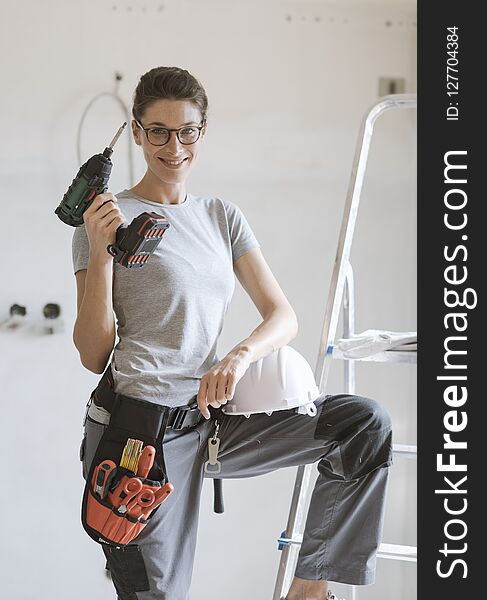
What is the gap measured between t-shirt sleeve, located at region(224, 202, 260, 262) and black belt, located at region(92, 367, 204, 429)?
35 centimetres

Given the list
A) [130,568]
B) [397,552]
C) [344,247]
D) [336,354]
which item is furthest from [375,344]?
[130,568]

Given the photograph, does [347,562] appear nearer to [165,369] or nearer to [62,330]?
[165,369]

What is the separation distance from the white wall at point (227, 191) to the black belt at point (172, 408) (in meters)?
1.26

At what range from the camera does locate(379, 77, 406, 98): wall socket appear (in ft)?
10.2

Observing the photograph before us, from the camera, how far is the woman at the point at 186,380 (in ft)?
5.35

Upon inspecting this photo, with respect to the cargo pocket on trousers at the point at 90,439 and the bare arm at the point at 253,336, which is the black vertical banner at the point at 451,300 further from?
the cargo pocket on trousers at the point at 90,439

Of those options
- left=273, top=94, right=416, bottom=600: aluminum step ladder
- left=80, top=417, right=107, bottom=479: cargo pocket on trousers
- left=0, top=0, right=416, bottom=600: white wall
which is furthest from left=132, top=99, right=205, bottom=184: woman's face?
left=0, top=0, right=416, bottom=600: white wall

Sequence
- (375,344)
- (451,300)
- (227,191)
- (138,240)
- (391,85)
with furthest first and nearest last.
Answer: (391,85) < (227,191) < (375,344) < (138,240) < (451,300)

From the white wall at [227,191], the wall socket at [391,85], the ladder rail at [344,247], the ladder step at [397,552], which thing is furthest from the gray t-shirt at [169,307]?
the wall socket at [391,85]

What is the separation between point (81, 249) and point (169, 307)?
0.69ft

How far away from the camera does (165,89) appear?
173 centimetres

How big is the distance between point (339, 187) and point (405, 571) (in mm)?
1386

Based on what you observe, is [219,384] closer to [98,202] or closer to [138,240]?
[138,240]

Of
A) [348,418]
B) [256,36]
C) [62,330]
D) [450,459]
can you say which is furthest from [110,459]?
[256,36]
